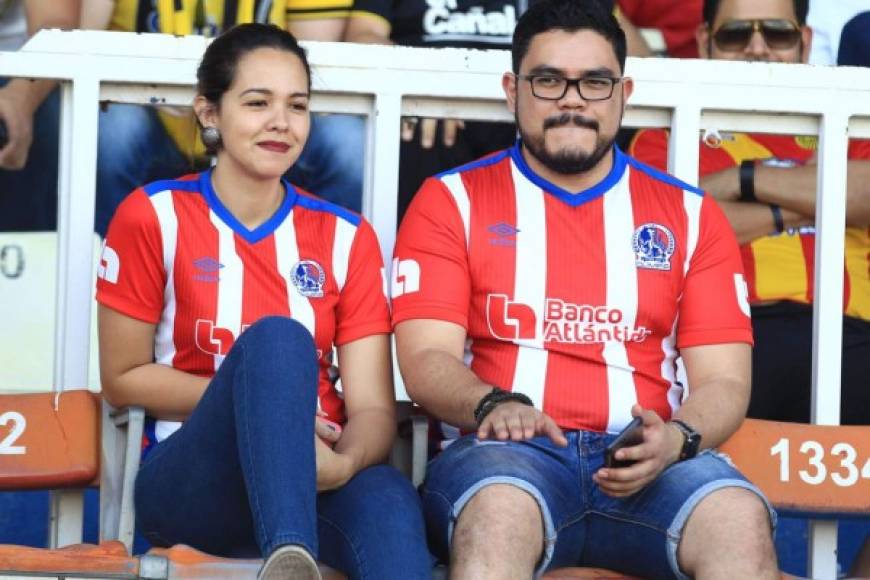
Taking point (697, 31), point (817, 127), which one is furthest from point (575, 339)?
point (697, 31)

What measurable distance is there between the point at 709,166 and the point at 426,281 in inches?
47.0

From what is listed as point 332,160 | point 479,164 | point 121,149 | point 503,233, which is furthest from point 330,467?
point 121,149

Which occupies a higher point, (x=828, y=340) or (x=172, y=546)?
(x=828, y=340)

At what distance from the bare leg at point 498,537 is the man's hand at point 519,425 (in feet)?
0.31

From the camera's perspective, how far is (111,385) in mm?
3496

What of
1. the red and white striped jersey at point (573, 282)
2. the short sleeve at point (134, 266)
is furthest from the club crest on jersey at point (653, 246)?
the short sleeve at point (134, 266)

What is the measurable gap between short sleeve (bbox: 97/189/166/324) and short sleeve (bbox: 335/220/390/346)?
0.36 meters

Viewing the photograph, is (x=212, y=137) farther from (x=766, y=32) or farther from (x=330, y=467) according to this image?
(x=766, y=32)

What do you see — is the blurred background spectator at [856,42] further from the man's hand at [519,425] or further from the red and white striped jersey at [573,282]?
the man's hand at [519,425]

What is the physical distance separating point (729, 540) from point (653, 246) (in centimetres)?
75

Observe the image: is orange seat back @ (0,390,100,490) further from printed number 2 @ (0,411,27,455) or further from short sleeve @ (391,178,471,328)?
short sleeve @ (391,178,471,328)

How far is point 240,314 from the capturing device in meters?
3.57

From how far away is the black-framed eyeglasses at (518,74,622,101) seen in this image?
3719mm

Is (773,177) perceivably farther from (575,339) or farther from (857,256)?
(575,339)
